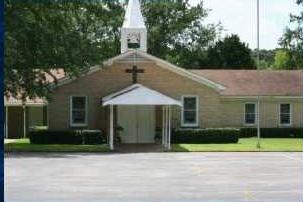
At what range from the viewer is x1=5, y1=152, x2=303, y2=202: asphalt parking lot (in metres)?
15.1

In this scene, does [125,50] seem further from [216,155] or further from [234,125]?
[216,155]

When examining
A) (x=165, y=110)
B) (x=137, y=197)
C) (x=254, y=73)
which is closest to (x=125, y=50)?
(x=165, y=110)

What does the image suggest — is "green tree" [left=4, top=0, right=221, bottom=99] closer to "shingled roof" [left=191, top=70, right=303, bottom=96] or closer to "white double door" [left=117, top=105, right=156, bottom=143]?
"white double door" [left=117, top=105, right=156, bottom=143]

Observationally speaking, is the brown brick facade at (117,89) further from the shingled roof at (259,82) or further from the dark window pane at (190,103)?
the shingled roof at (259,82)

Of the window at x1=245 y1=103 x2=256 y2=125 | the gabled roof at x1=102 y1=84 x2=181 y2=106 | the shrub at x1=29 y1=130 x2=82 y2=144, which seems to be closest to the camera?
the gabled roof at x1=102 y1=84 x2=181 y2=106

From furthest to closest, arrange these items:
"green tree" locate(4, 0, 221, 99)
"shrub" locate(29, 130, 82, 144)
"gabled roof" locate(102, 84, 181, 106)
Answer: "shrub" locate(29, 130, 82, 144), "gabled roof" locate(102, 84, 181, 106), "green tree" locate(4, 0, 221, 99)

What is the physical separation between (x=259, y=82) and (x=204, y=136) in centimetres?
1067

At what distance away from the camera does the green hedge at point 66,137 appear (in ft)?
126

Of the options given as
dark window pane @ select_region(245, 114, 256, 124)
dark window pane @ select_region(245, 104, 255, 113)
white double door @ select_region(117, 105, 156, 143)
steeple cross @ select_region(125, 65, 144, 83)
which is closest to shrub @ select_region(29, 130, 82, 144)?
white double door @ select_region(117, 105, 156, 143)

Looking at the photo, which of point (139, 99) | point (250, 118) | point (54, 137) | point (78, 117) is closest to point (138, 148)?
point (139, 99)

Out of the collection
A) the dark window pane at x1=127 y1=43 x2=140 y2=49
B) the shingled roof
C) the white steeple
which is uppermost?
the white steeple

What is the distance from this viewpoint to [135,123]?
4056 cm

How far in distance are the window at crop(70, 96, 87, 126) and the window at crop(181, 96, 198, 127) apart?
19.9ft

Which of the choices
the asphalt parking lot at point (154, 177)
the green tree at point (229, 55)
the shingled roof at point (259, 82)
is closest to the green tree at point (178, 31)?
the green tree at point (229, 55)
